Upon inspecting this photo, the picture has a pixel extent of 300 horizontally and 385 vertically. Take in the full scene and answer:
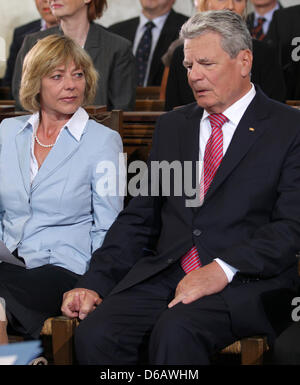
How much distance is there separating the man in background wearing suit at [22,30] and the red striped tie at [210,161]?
2.89 m

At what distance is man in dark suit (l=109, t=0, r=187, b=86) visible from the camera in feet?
17.7

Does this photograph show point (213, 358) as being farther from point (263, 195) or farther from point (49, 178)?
point (49, 178)

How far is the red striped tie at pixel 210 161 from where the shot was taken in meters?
2.25

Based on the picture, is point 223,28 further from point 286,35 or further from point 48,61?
point 286,35

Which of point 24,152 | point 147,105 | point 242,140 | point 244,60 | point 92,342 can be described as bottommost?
point 92,342

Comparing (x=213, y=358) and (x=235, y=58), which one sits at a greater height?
(x=235, y=58)

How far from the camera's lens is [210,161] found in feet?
7.48

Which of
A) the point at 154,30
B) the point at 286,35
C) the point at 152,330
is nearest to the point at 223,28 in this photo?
the point at 152,330

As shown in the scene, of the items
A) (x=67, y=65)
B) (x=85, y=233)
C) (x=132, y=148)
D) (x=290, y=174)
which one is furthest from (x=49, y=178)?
(x=290, y=174)

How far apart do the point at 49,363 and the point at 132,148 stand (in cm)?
112

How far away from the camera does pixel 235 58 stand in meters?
2.29

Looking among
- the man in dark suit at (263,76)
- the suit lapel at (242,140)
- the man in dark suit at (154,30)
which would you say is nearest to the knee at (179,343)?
the suit lapel at (242,140)

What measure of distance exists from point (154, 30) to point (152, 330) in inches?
153
